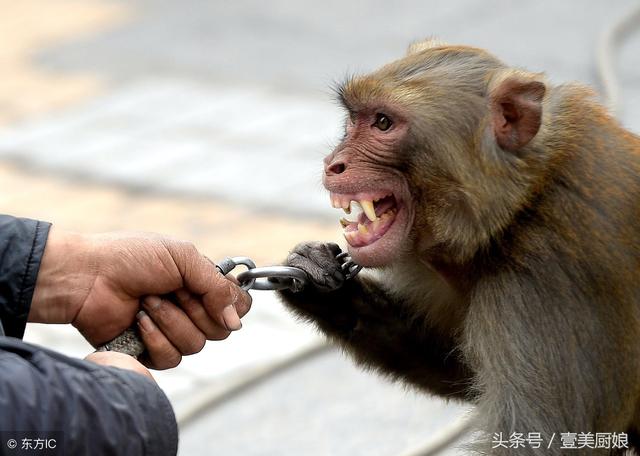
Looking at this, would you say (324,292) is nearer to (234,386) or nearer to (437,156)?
(437,156)

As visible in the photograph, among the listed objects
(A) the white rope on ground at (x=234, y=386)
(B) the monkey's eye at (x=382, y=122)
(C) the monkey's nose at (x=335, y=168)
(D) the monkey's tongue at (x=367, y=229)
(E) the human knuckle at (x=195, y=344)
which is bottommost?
(A) the white rope on ground at (x=234, y=386)

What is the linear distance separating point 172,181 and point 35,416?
563cm

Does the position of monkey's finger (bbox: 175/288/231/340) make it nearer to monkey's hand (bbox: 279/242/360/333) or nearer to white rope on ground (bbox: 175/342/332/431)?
monkey's hand (bbox: 279/242/360/333)

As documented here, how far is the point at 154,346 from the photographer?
11.1 ft

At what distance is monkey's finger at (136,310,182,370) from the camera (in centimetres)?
338

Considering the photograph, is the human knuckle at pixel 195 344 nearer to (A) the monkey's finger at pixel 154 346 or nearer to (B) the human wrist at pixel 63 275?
(A) the monkey's finger at pixel 154 346

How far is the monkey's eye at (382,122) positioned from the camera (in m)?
3.72

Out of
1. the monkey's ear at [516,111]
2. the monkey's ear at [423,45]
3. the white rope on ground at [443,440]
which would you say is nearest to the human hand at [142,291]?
the monkey's ear at [516,111]

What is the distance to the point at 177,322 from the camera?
3416 millimetres

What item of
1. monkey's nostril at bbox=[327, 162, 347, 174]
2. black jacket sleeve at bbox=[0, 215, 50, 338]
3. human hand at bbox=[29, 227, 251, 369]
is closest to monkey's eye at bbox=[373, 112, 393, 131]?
monkey's nostril at bbox=[327, 162, 347, 174]

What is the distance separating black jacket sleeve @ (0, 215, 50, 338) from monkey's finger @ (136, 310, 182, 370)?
31 cm

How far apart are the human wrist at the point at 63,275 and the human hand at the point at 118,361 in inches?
17.9

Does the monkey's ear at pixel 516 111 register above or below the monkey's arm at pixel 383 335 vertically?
above

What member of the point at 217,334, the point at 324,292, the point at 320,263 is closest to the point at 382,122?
the point at 320,263
